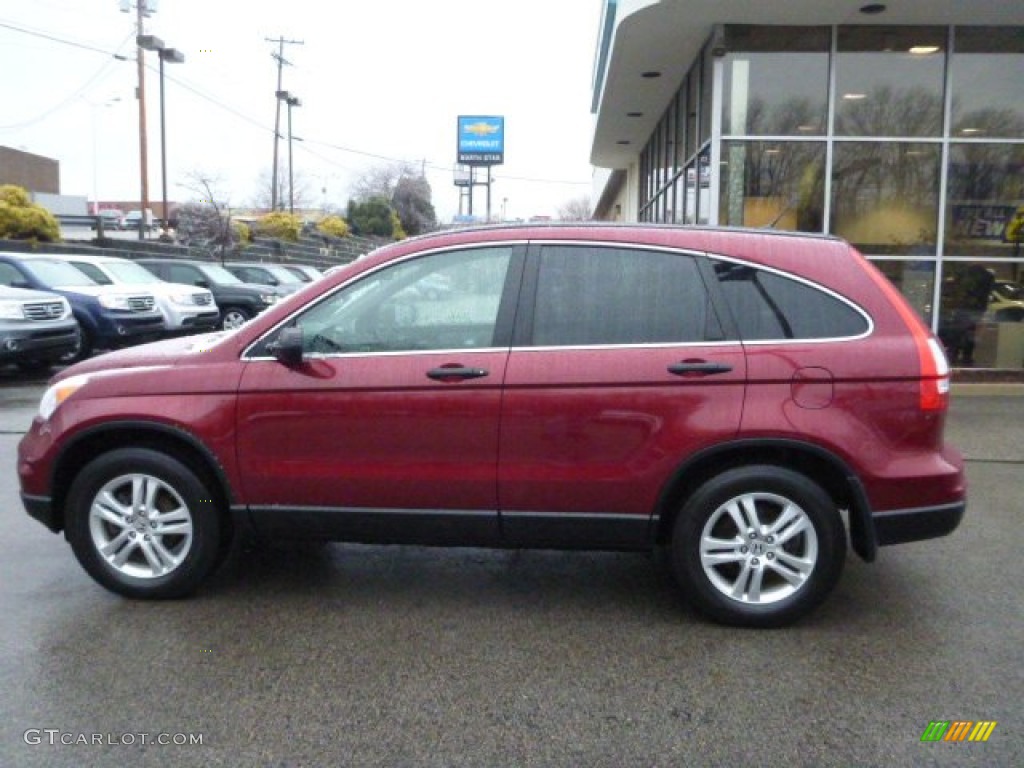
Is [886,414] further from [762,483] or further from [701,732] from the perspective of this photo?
[701,732]

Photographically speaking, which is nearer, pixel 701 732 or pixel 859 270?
pixel 701 732

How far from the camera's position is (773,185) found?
38.2ft

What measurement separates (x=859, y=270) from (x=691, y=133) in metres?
10.2

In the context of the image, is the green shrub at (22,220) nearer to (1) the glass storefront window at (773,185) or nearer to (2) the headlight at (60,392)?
(1) the glass storefront window at (773,185)

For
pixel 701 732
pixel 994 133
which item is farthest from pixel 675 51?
pixel 701 732

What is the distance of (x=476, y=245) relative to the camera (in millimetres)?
4324

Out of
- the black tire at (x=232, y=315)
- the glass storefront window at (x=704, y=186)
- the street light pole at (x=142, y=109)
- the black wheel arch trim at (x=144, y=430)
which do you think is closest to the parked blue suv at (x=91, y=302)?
the black tire at (x=232, y=315)

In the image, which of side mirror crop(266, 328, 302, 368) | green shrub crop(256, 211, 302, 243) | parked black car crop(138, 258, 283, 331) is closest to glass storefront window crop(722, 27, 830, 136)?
side mirror crop(266, 328, 302, 368)

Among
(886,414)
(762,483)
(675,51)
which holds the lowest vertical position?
(762,483)

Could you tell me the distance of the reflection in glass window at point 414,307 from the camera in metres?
4.26

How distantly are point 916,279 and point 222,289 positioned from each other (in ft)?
42.4

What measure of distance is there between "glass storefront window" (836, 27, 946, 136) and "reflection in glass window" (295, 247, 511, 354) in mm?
8767

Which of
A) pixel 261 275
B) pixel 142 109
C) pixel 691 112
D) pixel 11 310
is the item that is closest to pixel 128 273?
pixel 11 310

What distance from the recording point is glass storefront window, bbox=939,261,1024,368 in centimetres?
1146
